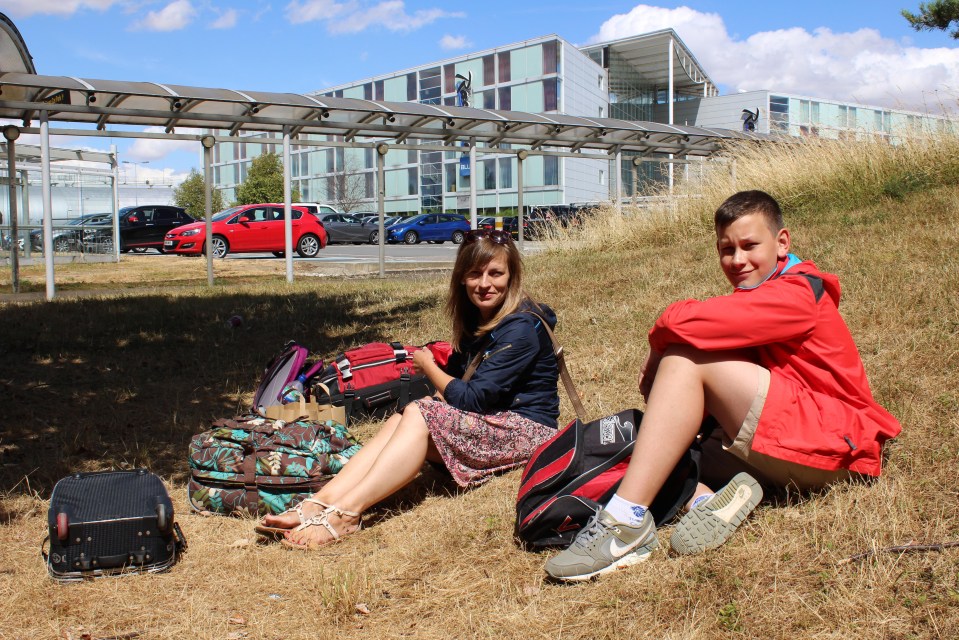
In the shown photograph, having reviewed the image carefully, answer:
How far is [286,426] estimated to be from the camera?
4.18 m

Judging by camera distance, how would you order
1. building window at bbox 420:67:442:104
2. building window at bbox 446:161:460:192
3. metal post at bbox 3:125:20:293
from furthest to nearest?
building window at bbox 420:67:442:104 → building window at bbox 446:161:460:192 → metal post at bbox 3:125:20:293

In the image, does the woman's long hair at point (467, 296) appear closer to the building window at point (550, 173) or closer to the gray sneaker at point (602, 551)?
the gray sneaker at point (602, 551)

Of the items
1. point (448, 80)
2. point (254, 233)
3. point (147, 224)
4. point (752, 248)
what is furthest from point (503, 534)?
point (448, 80)

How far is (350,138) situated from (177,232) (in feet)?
40.6

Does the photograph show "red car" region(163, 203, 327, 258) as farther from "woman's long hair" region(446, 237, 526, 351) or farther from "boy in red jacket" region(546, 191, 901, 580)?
"boy in red jacket" region(546, 191, 901, 580)

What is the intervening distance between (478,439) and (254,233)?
2140 cm

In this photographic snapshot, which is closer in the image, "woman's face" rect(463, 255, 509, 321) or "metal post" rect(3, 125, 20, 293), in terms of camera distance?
"woman's face" rect(463, 255, 509, 321)

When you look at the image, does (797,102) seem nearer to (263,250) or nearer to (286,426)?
(263,250)

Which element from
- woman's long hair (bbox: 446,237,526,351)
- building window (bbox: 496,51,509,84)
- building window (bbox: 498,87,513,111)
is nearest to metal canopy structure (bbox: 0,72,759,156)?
woman's long hair (bbox: 446,237,526,351)

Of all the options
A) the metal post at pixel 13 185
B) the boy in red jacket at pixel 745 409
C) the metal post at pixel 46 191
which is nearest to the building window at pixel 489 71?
the metal post at pixel 13 185

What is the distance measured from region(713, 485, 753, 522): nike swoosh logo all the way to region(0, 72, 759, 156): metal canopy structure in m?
10.5

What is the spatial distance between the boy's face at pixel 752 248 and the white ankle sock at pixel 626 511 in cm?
88

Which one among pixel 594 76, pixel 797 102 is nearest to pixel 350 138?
pixel 594 76

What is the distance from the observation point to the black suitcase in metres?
3.21
